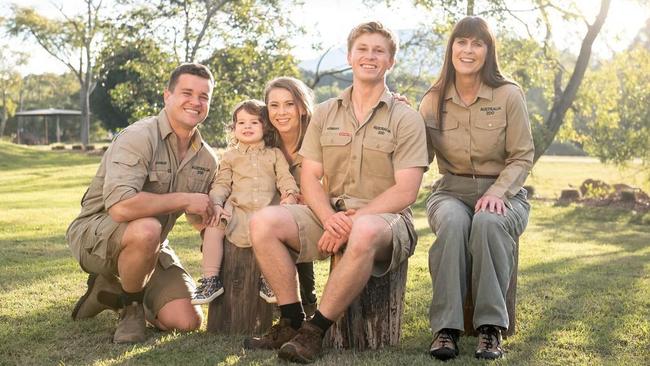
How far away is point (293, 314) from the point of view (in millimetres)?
4273

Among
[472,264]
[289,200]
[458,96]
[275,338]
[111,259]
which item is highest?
[458,96]

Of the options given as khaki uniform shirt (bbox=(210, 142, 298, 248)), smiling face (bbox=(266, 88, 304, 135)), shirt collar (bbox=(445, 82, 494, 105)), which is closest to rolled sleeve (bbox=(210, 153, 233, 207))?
khaki uniform shirt (bbox=(210, 142, 298, 248))

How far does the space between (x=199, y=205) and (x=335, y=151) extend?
34.7 inches

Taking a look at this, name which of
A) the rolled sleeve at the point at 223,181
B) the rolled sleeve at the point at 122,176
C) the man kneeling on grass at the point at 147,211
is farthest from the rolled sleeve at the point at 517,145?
the rolled sleeve at the point at 122,176

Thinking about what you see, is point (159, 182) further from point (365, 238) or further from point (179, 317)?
point (365, 238)

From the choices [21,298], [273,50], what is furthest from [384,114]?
[273,50]

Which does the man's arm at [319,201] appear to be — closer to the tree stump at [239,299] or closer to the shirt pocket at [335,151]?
the shirt pocket at [335,151]

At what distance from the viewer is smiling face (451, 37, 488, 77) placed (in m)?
4.61

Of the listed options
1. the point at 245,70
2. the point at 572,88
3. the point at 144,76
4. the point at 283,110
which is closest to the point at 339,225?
the point at 283,110

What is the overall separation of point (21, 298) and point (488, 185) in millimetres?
3423

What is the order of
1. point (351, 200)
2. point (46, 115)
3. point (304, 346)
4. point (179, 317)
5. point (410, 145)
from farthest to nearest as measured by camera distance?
1. point (46, 115)
2. point (179, 317)
3. point (351, 200)
4. point (410, 145)
5. point (304, 346)

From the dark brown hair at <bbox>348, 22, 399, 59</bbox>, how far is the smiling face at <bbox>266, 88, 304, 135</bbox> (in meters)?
0.59

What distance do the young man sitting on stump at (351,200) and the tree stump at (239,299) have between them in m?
0.40

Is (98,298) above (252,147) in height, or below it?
below
